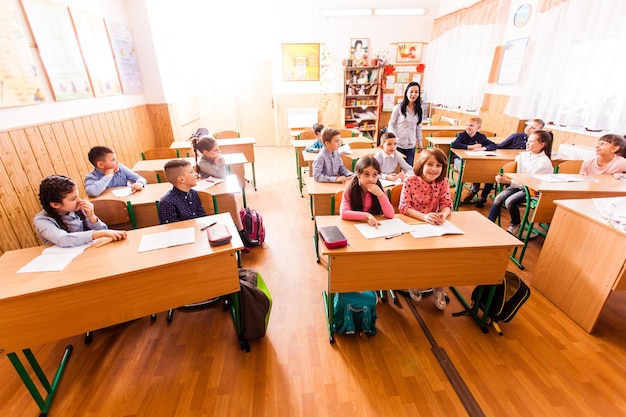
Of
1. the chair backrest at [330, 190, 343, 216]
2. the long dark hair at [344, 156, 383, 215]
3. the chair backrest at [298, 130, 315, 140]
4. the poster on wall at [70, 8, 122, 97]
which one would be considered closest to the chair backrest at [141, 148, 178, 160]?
the poster on wall at [70, 8, 122, 97]

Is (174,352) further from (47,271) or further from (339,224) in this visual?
(339,224)

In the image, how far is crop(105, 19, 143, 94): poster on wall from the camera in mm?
3889

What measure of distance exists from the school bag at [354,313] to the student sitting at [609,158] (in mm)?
2669

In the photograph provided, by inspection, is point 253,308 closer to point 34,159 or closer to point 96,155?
point 96,155

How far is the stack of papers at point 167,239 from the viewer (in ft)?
5.53

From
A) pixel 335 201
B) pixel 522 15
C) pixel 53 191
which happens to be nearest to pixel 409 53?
pixel 522 15

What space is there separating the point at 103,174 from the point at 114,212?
0.72m

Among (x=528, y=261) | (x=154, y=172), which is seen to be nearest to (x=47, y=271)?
(x=154, y=172)

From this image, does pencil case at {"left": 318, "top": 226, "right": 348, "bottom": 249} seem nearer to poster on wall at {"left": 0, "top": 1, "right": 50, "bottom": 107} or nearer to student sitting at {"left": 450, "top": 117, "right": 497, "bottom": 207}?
poster on wall at {"left": 0, "top": 1, "right": 50, "bottom": 107}

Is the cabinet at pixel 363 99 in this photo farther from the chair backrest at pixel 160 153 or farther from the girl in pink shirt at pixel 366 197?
the girl in pink shirt at pixel 366 197

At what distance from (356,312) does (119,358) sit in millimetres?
1544

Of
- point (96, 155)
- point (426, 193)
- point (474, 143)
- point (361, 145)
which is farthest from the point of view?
point (361, 145)

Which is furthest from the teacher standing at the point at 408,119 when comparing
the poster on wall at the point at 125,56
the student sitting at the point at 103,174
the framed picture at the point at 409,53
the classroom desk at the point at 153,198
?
the framed picture at the point at 409,53

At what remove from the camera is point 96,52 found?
3.51 metres
